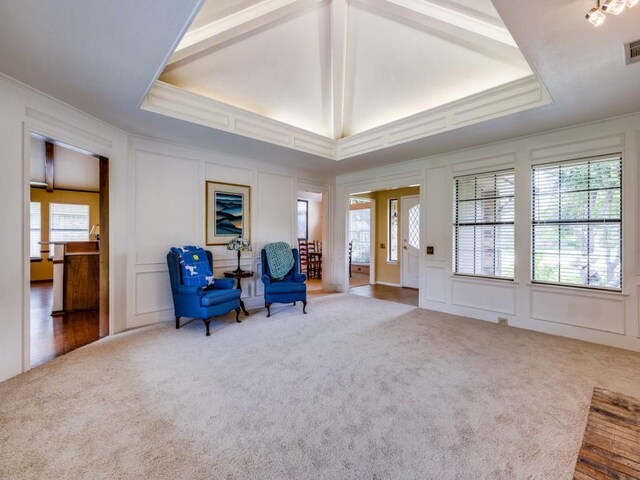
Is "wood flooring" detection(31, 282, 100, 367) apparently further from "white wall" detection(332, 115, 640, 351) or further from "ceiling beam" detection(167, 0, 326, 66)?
"white wall" detection(332, 115, 640, 351)

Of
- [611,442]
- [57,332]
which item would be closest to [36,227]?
[57,332]

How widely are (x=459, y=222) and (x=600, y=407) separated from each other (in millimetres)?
3479

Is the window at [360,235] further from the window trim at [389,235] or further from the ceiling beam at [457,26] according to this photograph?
the ceiling beam at [457,26]

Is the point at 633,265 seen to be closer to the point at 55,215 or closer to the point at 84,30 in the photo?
the point at 84,30

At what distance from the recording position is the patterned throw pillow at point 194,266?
381cm

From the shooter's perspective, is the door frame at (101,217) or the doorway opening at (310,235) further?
the doorway opening at (310,235)

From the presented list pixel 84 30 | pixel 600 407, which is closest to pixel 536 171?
pixel 600 407

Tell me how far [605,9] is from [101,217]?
4846 millimetres

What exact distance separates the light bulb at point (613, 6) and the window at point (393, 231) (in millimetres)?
5599

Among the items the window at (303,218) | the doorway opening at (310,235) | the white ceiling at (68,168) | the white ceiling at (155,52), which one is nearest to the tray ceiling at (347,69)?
the white ceiling at (155,52)

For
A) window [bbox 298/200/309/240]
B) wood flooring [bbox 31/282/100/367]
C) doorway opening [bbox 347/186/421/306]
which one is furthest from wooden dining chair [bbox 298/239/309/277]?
wood flooring [bbox 31/282/100/367]

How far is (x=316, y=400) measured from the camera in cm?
217

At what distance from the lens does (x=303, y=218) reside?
373 inches

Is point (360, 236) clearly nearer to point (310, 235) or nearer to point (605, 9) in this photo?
point (310, 235)
